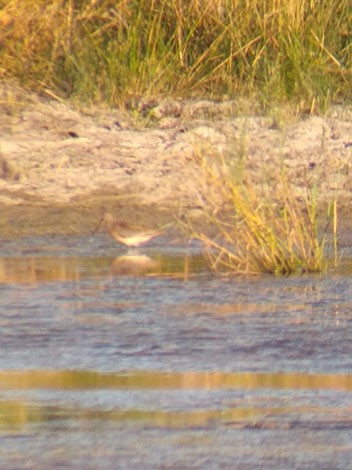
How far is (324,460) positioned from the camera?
4293mm

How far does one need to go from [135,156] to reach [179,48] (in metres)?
1.63

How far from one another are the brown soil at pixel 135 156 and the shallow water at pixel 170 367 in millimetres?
1422

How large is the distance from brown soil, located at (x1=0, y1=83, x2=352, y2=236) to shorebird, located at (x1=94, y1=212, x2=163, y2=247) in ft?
1.68

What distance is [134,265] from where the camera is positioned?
8320 millimetres

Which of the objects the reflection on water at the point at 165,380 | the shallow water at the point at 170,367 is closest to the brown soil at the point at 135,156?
the shallow water at the point at 170,367

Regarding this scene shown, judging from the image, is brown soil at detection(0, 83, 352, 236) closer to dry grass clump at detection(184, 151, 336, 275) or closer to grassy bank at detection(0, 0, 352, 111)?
grassy bank at detection(0, 0, 352, 111)

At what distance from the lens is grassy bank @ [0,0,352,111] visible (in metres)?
11.7

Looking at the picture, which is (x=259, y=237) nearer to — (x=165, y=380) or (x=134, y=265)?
(x=134, y=265)

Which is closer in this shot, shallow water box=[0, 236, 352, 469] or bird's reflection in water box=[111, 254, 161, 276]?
shallow water box=[0, 236, 352, 469]

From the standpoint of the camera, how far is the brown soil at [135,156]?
991 cm

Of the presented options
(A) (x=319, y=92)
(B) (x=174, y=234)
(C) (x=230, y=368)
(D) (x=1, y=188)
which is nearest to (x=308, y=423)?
(C) (x=230, y=368)

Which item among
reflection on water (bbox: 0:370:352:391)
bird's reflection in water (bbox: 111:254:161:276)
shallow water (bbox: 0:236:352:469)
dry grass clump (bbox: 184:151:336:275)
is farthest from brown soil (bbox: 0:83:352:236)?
reflection on water (bbox: 0:370:352:391)

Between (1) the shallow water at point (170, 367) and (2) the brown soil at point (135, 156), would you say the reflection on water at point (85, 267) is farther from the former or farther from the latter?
(2) the brown soil at point (135, 156)

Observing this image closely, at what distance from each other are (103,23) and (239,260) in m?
5.02
